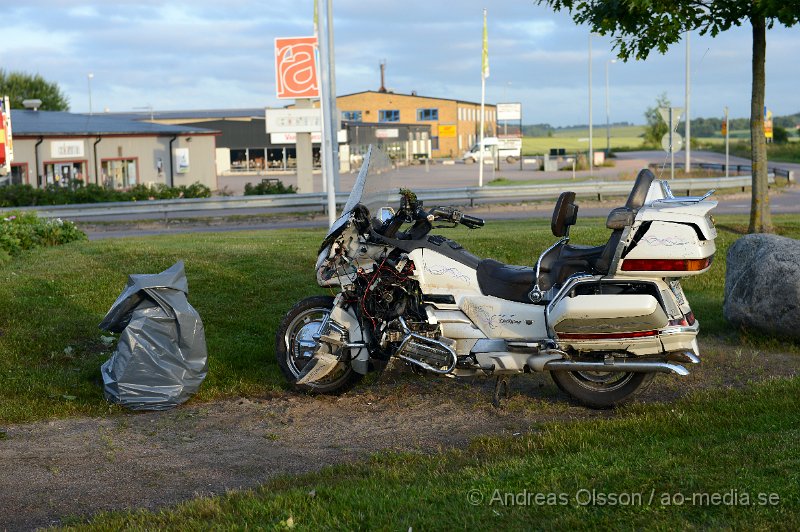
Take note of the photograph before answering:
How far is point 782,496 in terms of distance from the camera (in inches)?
174

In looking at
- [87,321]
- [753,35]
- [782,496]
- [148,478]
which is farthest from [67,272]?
[753,35]

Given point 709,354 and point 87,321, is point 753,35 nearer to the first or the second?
point 709,354

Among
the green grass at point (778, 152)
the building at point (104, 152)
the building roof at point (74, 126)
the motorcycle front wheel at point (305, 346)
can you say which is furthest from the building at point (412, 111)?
the motorcycle front wheel at point (305, 346)

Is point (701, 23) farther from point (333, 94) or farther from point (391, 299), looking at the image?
point (333, 94)

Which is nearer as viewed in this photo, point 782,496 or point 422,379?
point 782,496

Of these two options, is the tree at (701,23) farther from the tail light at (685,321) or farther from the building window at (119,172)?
the building window at (119,172)

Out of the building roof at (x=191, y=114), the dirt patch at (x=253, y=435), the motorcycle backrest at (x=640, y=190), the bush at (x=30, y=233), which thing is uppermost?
the building roof at (x=191, y=114)

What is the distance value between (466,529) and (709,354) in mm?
4809

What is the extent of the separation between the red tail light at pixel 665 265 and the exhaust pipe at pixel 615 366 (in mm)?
659

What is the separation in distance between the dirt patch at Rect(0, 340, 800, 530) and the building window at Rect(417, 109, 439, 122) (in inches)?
3927

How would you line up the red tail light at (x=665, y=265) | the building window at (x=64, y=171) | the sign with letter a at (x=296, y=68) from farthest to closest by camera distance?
the building window at (x=64, y=171), the sign with letter a at (x=296, y=68), the red tail light at (x=665, y=265)

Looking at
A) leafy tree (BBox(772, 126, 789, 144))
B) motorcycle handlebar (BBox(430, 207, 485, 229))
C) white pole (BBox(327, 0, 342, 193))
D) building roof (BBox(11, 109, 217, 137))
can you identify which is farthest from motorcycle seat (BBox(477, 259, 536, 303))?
leafy tree (BBox(772, 126, 789, 144))

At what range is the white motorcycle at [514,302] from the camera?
22.0 ft

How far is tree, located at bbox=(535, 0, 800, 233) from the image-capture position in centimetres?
1345
